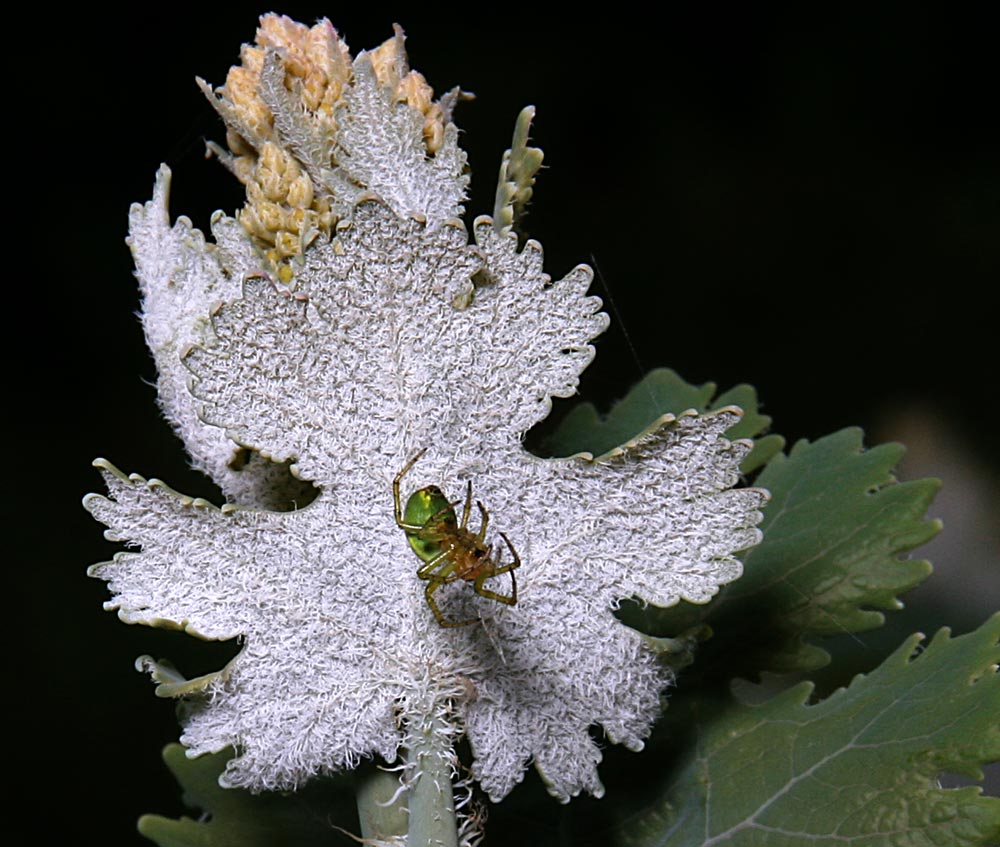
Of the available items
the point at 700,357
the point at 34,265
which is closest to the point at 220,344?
the point at 34,265

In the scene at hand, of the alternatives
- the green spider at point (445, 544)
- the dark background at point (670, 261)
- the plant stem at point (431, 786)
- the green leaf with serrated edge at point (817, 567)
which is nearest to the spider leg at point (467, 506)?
the green spider at point (445, 544)

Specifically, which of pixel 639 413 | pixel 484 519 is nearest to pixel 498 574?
pixel 484 519

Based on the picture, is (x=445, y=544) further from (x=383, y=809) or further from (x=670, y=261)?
(x=670, y=261)

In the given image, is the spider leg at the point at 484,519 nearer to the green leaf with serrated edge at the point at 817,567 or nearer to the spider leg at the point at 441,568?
the spider leg at the point at 441,568

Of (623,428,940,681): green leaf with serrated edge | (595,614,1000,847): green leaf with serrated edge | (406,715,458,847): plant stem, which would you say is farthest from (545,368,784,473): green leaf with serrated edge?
(406,715,458,847): plant stem

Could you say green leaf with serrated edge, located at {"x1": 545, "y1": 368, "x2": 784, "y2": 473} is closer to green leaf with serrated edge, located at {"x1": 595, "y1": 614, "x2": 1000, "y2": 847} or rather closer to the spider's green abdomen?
green leaf with serrated edge, located at {"x1": 595, "y1": 614, "x2": 1000, "y2": 847}

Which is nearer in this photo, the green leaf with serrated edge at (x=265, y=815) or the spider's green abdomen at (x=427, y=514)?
the spider's green abdomen at (x=427, y=514)
